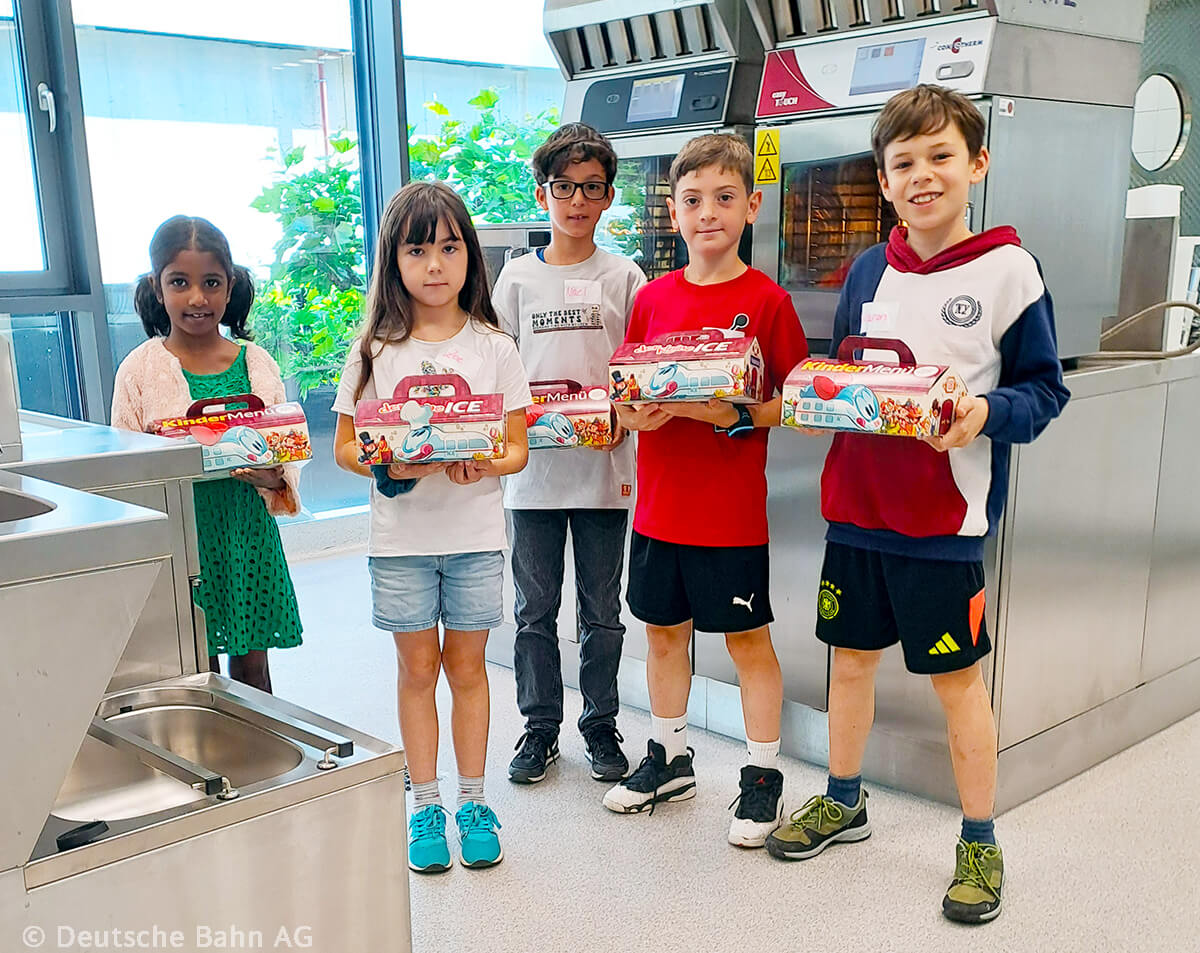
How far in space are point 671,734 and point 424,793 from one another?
57cm

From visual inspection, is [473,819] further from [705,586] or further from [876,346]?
[876,346]

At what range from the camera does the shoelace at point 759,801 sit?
2.32 metres

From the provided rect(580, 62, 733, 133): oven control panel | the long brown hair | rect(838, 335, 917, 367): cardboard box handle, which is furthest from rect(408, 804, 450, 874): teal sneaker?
rect(580, 62, 733, 133): oven control panel

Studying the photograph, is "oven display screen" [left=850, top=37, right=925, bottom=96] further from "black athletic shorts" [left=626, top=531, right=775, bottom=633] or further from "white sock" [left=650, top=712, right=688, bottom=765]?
"white sock" [left=650, top=712, right=688, bottom=765]

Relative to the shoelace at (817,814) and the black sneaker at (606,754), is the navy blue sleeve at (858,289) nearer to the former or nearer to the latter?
the shoelace at (817,814)

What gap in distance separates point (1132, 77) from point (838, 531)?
4.10ft

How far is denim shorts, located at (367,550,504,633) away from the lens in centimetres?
213

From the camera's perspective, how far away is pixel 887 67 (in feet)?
7.57

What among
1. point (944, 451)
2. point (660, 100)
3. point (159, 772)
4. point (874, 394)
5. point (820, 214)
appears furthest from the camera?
point (660, 100)

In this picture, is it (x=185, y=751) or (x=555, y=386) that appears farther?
(x=555, y=386)

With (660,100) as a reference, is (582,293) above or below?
Answer: below

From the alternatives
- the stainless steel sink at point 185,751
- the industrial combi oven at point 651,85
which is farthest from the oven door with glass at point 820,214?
the stainless steel sink at point 185,751

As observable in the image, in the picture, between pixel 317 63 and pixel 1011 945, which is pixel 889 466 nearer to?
pixel 1011 945

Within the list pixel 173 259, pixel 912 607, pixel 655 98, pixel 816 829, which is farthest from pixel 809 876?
pixel 655 98
